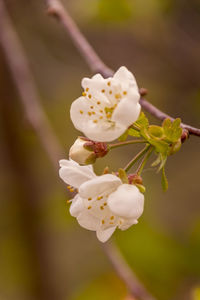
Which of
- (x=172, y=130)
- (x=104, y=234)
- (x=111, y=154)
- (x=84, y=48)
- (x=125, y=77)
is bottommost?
(x=111, y=154)

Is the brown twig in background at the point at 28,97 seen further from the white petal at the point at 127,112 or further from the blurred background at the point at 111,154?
the white petal at the point at 127,112

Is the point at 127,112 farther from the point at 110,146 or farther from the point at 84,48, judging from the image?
the point at 84,48

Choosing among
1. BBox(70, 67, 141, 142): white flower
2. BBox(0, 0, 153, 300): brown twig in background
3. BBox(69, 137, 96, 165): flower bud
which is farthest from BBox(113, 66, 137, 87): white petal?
BBox(0, 0, 153, 300): brown twig in background

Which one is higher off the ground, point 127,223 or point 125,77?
point 125,77

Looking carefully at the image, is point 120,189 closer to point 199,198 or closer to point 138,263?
point 138,263

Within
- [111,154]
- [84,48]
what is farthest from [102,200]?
[111,154]

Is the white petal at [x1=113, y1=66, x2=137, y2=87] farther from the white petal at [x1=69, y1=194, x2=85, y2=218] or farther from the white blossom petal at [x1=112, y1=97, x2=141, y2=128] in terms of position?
the white petal at [x1=69, y1=194, x2=85, y2=218]

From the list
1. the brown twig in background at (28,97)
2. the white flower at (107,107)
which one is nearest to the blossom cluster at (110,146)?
the white flower at (107,107)
